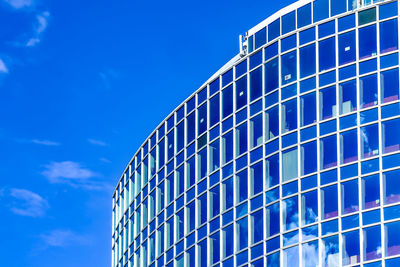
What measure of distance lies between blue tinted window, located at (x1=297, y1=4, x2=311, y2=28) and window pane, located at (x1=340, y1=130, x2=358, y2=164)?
32.1 feet

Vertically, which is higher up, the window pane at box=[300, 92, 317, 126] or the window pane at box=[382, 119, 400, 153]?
the window pane at box=[300, 92, 317, 126]

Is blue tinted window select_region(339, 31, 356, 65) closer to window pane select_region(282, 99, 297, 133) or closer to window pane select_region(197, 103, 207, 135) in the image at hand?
window pane select_region(282, 99, 297, 133)

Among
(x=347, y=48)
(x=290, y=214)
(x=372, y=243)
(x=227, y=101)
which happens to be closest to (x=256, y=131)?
(x=227, y=101)

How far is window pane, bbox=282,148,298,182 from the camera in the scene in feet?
273

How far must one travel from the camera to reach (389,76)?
264ft

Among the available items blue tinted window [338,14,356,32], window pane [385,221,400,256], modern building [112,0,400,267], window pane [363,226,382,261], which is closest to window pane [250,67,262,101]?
modern building [112,0,400,267]

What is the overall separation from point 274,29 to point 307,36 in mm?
4995

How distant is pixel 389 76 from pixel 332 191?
7788 millimetres

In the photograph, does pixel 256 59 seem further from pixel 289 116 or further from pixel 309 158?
pixel 309 158

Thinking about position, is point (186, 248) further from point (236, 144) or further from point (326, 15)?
point (326, 15)

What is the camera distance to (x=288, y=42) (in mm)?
86438

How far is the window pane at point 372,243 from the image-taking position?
77250mm

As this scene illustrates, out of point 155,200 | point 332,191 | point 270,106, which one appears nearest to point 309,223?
point 332,191

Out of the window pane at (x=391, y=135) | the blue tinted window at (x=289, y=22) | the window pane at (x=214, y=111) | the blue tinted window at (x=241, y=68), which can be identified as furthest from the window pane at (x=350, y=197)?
the window pane at (x=214, y=111)
